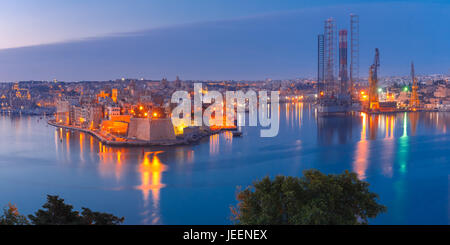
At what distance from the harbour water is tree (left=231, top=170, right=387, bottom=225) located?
1.78m

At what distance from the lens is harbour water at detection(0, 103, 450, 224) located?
3.81m

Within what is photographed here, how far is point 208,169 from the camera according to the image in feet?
17.7

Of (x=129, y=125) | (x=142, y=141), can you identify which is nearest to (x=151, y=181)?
(x=142, y=141)

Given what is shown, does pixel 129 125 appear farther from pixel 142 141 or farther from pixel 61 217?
pixel 61 217

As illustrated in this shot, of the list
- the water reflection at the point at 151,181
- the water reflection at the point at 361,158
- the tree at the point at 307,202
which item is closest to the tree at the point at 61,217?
the tree at the point at 307,202

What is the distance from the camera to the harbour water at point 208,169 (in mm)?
3811

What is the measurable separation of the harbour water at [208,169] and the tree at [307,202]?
1.78 m

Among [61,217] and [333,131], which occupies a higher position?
[61,217]

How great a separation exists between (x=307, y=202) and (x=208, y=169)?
149 inches

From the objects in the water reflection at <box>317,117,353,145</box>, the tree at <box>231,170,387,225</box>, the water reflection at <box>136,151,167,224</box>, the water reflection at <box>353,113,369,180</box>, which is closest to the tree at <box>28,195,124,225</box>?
the tree at <box>231,170,387,225</box>

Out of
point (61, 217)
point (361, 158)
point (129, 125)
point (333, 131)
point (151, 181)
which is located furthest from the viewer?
point (333, 131)

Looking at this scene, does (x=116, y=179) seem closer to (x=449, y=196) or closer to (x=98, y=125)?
(x=449, y=196)

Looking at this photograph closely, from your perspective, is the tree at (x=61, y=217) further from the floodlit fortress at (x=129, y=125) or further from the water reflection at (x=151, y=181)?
the floodlit fortress at (x=129, y=125)
